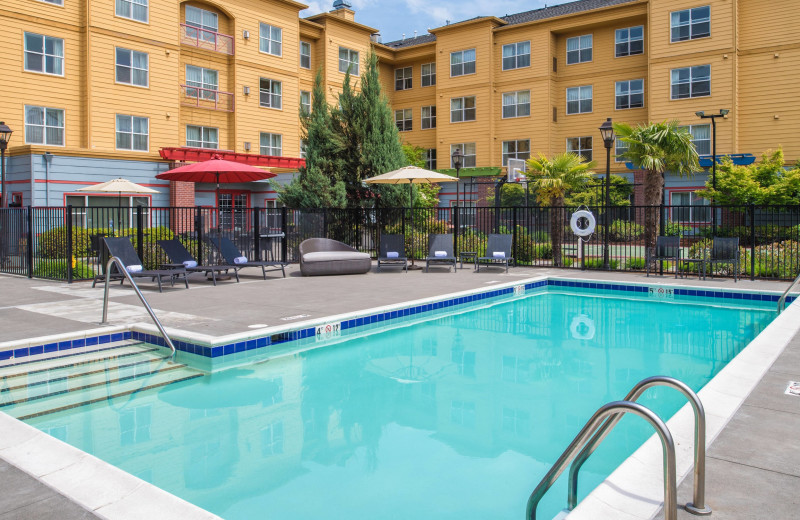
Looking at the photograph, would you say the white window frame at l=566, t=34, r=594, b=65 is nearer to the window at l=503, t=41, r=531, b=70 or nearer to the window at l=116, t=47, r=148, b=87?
the window at l=503, t=41, r=531, b=70

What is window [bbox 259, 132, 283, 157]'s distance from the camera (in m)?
29.4

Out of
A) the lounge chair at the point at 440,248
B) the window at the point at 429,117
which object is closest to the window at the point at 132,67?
the lounge chair at the point at 440,248

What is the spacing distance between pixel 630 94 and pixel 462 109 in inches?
346

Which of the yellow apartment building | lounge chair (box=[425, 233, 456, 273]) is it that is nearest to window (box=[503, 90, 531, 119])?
the yellow apartment building

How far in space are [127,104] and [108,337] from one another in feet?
64.4

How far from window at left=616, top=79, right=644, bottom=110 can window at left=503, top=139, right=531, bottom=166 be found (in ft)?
15.9

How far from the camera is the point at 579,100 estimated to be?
1232 inches

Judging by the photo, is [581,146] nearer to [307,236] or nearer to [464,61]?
[464,61]

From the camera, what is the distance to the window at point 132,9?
23.5 metres

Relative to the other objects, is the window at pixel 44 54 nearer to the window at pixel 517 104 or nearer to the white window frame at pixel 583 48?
the window at pixel 517 104

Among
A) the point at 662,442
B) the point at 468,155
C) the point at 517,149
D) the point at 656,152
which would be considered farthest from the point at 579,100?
the point at 662,442

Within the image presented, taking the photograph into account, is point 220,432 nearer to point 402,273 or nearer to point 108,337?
point 108,337

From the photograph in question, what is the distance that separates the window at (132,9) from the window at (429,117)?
653 inches

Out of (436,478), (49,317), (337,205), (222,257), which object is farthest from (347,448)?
(337,205)
